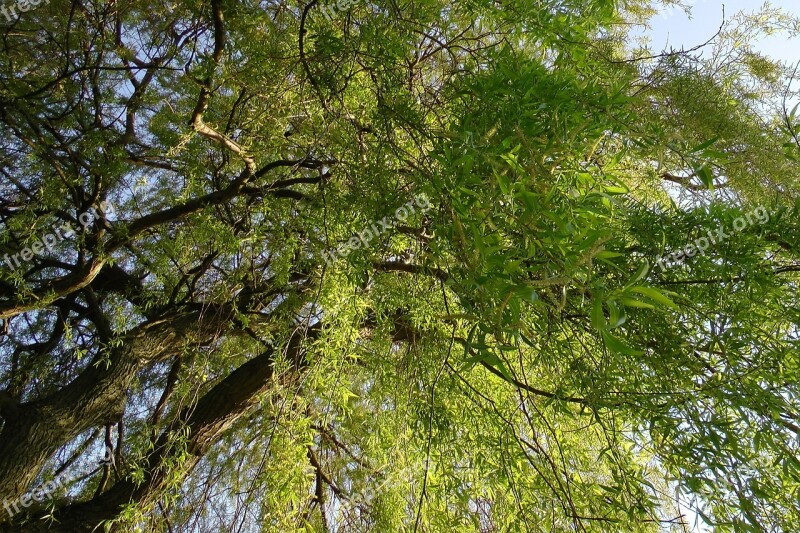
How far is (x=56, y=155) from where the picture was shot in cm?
287

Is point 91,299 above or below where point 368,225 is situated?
below

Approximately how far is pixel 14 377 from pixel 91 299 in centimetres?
83

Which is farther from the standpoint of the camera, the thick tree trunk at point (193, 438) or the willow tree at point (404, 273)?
the thick tree trunk at point (193, 438)

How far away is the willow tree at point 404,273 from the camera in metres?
1.07

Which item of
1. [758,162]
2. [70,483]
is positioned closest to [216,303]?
[70,483]

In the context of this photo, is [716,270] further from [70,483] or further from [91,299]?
[70,483]

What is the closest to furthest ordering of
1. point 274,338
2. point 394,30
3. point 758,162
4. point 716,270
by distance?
point 716,270 → point 394,30 → point 758,162 → point 274,338

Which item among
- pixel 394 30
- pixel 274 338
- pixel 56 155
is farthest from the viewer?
pixel 56 155

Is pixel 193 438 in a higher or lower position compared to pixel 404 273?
lower

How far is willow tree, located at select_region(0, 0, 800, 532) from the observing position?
1.07 metres

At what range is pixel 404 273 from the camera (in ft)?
8.42

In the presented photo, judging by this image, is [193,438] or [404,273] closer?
[193,438]

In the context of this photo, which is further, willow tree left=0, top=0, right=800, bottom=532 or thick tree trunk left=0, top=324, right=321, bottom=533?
thick tree trunk left=0, top=324, right=321, bottom=533

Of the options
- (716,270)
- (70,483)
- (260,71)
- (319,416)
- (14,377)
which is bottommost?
(70,483)
